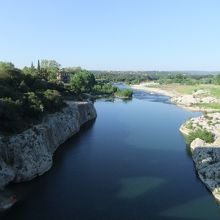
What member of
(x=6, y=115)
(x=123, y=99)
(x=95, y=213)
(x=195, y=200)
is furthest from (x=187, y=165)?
(x=123, y=99)

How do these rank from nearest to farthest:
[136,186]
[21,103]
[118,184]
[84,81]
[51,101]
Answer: [136,186] < [118,184] < [21,103] < [51,101] < [84,81]

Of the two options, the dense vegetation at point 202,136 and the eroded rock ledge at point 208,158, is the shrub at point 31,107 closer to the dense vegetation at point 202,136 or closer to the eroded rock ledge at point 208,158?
the eroded rock ledge at point 208,158

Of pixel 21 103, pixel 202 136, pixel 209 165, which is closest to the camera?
pixel 209 165

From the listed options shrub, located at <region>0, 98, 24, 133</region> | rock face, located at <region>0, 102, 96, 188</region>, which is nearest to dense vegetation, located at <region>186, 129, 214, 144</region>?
rock face, located at <region>0, 102, 96, 188</region>

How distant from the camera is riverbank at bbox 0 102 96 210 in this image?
32.7m

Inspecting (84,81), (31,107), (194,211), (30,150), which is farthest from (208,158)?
(84,81)

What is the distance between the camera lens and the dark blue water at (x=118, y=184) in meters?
29.0

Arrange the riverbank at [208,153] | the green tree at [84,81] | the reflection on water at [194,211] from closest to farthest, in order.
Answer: the reflection on water at [194,211] → the riverbank at [208,153] → the green tree at [84,81]

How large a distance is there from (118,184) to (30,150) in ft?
31.6

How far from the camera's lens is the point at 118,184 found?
35.0m

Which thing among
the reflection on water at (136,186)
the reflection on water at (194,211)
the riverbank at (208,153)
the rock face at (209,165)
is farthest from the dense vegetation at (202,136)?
the reflection on water at (194,211)

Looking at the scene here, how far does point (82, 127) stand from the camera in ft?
215

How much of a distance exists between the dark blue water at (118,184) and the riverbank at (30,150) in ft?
3.60

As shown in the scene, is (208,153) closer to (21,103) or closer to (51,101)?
(21,103)
